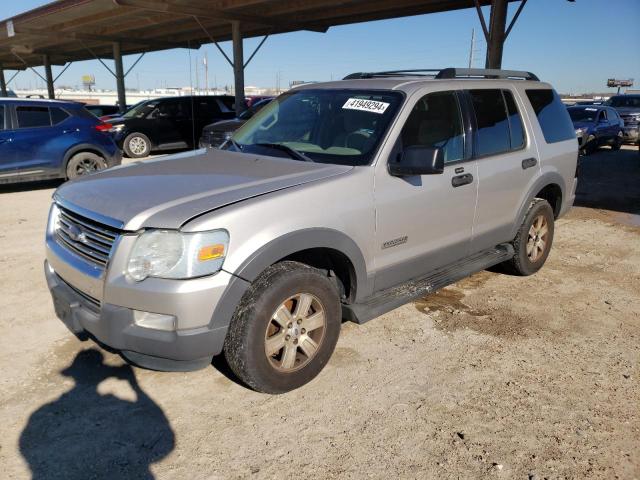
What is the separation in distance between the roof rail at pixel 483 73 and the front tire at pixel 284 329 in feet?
6.74

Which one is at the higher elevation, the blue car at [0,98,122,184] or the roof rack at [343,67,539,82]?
the roof rack at [343,67,539,82]

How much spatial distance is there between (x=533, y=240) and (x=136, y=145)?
1192cm

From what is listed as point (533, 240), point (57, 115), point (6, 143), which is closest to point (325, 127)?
point (533, 240)

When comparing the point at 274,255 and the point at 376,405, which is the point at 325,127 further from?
the point at 376,405

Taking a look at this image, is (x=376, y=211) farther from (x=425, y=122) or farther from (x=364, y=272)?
(x=425, y=122)

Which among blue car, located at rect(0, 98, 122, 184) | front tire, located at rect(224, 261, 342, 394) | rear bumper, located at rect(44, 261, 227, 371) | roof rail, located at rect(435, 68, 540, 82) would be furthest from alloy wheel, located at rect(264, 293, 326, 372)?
blue car, located at rect(0, 98, 122, 184)

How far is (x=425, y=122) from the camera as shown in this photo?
3.70 metres

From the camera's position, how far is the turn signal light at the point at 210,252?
2547 millimetres

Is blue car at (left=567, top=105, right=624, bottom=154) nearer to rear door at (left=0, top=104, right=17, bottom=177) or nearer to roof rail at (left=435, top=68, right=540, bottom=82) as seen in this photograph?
roof rail at (left=435, top=68, right=540, bottom=82)

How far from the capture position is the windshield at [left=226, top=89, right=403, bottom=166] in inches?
136

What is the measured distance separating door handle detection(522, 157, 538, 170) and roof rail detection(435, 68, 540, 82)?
0.81 meters

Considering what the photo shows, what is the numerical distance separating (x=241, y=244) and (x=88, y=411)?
4.32ft

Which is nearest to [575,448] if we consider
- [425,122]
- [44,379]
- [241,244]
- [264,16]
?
[241,244]

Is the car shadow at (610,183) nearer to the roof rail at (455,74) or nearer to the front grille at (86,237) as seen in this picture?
the roof rail at (455,74)
